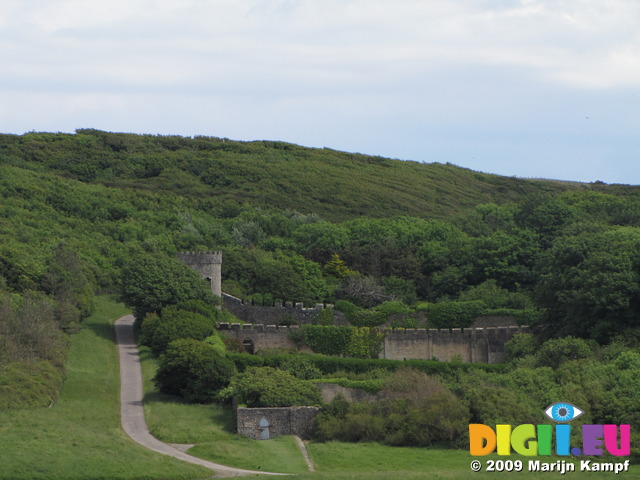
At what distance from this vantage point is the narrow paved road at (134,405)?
4181 cm

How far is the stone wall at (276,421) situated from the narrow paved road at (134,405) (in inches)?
135

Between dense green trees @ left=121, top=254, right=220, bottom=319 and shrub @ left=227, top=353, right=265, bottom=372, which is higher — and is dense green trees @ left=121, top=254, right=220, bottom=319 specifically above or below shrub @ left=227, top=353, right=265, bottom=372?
above

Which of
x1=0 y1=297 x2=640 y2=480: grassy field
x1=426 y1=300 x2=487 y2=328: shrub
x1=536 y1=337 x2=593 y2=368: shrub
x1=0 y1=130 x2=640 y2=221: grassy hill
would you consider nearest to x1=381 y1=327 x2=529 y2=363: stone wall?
x1=426 y1=300 x2=487 y2=328: shrub

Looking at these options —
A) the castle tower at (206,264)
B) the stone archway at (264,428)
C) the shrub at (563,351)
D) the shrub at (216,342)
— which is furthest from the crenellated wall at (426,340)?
the stone archway at (264,428)

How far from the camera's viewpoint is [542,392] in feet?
162

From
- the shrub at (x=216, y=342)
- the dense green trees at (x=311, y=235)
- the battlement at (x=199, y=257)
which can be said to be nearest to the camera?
→ the shrub at (x=216, y=342)

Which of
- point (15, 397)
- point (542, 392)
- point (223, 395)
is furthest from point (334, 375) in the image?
A: point (15, 397)

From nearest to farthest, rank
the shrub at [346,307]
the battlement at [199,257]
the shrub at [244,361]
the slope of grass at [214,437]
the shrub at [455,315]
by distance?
the slope of grass at [214,437] < the shrub at [244,361] < the shrub at [455,315] < the shrub at [346,307] < the battlement at [199,257]

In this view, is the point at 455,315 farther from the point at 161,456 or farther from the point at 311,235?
the point at 161,456

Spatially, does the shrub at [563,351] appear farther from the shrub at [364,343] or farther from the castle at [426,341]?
the shrub at [364,343]

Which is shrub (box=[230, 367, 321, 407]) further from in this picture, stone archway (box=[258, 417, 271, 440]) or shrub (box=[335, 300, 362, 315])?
shrub (box=[335, 300, 362, 315])

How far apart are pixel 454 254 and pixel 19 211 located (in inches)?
1218

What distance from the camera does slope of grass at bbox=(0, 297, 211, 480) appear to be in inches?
1538

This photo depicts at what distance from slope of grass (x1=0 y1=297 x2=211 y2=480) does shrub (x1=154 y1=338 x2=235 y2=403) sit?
94.6 inches
